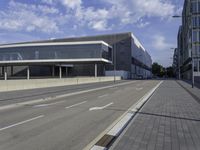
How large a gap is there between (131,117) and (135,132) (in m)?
2.85

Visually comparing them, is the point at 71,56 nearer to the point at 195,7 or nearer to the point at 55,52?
the point at 55,52

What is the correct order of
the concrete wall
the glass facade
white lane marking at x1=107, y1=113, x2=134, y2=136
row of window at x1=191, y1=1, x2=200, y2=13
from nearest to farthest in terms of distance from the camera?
1. white lane marking at x1=107, y1=113, x2=134, y2=136
2. the concrete wall
3. row of window at x1=191, y1=1, x2=200, y2=13
4. the glass facade

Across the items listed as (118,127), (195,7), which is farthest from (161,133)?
(195,7)

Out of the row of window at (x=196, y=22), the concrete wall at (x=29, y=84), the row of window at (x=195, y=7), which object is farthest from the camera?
the row of window at (x=196, y=22)

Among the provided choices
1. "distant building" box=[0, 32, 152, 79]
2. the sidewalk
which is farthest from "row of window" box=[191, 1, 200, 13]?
the sidewalk

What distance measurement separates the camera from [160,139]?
7.23 metres

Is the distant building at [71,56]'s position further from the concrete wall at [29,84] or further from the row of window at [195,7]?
the concrete wall at [29,84]

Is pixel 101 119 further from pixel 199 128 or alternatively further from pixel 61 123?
pixel 199 128

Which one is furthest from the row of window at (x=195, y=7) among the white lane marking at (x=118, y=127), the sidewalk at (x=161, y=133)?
the white lane marking at (x=118, y=127)

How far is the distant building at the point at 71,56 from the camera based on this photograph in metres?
92.6

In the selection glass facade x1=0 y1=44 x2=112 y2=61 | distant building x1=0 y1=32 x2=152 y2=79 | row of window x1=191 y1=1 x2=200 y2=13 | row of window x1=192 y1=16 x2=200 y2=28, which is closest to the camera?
row of window x1=191 y1=1 x2=200 y2=13

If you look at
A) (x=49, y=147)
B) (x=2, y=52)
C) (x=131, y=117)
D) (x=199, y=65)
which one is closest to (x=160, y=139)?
(x=49, y=147)

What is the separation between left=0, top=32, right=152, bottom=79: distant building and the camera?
92.6 meters

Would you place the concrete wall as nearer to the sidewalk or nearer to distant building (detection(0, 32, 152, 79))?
the sidewalk
